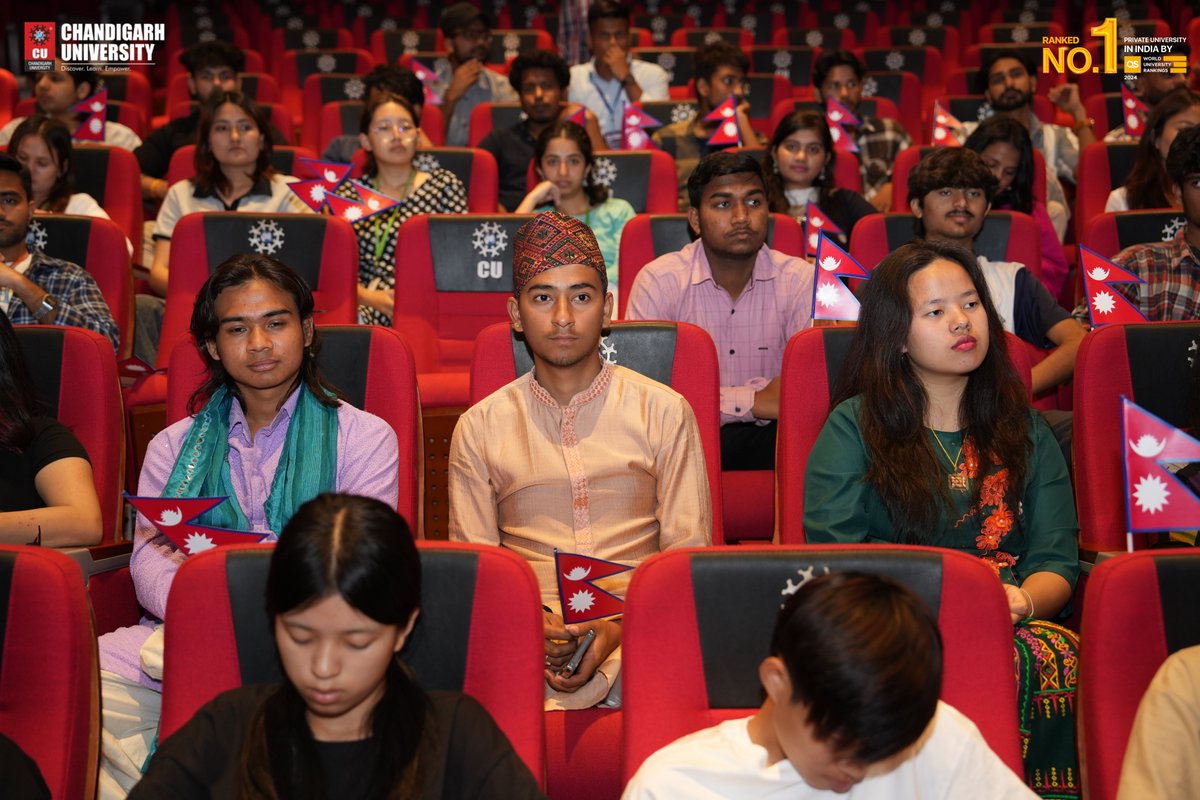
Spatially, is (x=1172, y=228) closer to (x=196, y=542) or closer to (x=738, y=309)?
(x=738, y=309)

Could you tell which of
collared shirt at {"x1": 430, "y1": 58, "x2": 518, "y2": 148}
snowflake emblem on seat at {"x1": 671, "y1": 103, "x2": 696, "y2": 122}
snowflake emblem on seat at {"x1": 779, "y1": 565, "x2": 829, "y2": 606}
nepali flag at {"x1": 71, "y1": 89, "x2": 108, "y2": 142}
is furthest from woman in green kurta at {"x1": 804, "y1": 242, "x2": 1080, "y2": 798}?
collared shirt at {"x1": 430, "y1": 58, "x2": 518, "y2": 148}

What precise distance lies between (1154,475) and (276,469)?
1479mm

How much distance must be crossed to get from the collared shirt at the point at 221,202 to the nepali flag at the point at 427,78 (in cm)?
179

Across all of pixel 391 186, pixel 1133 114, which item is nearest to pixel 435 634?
pixel 391 186

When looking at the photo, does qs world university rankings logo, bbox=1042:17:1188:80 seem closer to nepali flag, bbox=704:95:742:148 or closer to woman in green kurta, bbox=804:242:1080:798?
nepali flag, bbox=704:95:742:148

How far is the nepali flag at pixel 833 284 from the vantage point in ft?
9.74

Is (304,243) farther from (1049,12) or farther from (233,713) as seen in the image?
(1049,12)

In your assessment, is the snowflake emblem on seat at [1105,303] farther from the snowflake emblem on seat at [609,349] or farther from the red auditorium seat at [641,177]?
the red auditorium seat at [641,177]

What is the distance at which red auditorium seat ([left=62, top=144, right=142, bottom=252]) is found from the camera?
4.81 m

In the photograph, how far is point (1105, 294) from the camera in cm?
300

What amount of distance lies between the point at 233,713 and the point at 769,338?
213cm

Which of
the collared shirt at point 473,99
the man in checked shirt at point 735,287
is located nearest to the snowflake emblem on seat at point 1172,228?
the man in checked shirt at point 735,287

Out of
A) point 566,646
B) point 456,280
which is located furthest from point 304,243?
point 566,646

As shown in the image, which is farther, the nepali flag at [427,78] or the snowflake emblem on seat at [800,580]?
the nepali flag at [427,78]
